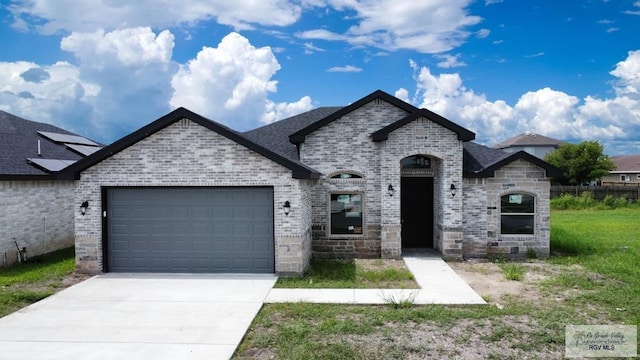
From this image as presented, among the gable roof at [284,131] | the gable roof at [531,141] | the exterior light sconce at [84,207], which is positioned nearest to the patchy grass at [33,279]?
the exterior light sconce at [84,207]

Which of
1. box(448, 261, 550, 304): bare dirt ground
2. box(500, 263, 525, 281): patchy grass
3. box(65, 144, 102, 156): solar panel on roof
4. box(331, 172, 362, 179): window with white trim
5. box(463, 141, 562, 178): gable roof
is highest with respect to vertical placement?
box(65, 144, 102, 156): solar panel on roof

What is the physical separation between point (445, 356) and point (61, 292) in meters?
8.27

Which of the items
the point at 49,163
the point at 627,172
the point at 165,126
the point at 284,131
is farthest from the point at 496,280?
the point at 627,172

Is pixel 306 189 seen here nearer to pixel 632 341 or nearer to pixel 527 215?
pixel 527 215

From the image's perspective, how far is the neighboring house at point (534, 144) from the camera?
53.8 meters

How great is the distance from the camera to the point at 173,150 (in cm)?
1105

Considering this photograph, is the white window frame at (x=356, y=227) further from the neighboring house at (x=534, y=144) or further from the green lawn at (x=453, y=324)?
the neighboring house at (x=534, y=144)

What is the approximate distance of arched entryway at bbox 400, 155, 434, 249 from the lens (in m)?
14.2

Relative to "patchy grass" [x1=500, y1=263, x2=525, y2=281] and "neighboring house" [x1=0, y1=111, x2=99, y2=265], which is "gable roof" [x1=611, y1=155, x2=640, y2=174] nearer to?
"patchy grass" [x1=500, y1=263, x2=525, y2=281]

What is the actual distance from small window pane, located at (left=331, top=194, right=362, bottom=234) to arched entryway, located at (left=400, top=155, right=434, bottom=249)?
171 centimetres

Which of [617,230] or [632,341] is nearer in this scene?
[632,341]

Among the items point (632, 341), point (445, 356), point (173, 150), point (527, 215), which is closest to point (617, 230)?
point (527, 215)

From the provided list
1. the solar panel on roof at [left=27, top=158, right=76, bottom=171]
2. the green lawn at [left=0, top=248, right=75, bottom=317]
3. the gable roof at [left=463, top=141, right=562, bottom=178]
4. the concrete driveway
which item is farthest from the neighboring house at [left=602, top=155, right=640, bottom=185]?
the green lawn at [left=0, top=248, right=75, bottom=317]

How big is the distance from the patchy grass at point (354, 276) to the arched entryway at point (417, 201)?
2019 millimetres
